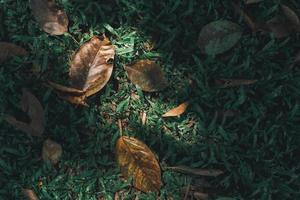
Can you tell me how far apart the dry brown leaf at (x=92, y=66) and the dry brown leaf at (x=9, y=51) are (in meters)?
0.31

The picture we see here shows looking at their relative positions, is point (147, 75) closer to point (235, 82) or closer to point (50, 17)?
point (235, 82)

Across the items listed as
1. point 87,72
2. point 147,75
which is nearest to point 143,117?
point 147,75

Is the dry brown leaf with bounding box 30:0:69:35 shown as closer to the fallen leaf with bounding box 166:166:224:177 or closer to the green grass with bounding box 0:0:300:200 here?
the green grass with bounding box 0:0:300:200

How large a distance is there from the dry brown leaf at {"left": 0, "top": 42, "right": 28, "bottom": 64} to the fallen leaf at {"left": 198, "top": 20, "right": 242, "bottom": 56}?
1.00 metres

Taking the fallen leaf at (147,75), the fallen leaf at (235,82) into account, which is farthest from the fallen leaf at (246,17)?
the fallen leaf at (147,75)

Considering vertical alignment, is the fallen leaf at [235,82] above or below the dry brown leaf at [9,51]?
below

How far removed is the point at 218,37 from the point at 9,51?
3.82 ft

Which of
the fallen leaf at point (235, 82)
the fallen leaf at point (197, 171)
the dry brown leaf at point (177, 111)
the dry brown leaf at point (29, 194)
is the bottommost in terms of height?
the dry brown leaf at point (29, 194)

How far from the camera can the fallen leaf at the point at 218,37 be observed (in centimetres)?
281

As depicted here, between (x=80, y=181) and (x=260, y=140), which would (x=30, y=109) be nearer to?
(x=80, y=181)

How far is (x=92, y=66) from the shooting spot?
2.72m

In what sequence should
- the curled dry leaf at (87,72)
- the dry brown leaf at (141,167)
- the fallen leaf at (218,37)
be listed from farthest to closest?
the fallen leaf at (218,37), the curled dry leaf at (87,72), the dry brown leaf at (141,167)

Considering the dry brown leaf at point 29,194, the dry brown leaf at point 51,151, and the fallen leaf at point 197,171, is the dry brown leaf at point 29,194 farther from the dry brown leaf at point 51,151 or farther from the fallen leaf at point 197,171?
the fallen leaf at point 197,171

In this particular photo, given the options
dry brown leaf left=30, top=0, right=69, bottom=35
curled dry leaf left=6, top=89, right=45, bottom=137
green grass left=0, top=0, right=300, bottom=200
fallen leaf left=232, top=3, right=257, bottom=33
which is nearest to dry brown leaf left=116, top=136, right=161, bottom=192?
green grass left=0, top=0, right=300, bottom=200
